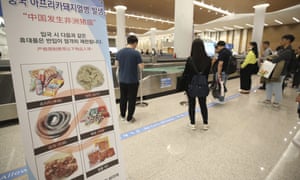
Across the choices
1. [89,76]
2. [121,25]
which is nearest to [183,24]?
[89,76]

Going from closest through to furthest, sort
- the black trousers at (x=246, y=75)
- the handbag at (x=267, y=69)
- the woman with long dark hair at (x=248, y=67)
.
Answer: the handbag at (x=267, y=69) → the woman with long dark hair at (x=248, y=67) → the black trousers at (x=246, y=75)

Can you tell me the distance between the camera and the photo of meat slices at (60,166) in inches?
46.2

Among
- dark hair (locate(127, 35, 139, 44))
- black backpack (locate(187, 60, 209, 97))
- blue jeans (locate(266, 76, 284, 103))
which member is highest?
dark hair (locate(127, 35, 139, 44))

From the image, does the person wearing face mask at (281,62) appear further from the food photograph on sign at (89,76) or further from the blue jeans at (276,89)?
the food photograph on sign at (89,76)

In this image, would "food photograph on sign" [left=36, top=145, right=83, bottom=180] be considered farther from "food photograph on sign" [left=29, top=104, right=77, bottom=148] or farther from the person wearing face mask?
the person wearing face mask

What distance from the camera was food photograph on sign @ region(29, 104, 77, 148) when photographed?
3.65 ft

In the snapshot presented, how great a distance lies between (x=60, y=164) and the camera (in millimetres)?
1219

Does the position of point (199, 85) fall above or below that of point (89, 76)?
below

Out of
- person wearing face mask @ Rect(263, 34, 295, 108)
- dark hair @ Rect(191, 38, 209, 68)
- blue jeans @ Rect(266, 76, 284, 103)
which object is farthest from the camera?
blue jeans @ Rect(266, 76, 284, 103)

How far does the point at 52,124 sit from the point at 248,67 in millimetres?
5503

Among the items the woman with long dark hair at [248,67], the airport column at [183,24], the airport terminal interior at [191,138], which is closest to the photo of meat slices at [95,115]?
the airport terminal interior at [191,138]

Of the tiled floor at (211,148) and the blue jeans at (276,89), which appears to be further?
the blue jeans at (276,89)

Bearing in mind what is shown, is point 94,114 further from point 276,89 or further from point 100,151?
point 276,89

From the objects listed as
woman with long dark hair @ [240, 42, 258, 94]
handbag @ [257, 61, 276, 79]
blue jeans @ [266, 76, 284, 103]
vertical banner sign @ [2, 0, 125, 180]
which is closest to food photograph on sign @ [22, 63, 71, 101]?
vertical banner sign @ [2, 0, 125, 180]
